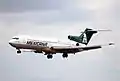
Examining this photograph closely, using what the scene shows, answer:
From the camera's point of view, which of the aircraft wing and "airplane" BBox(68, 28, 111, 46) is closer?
the aircraft wing

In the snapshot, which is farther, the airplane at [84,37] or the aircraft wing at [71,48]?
the airplane at [84,37]

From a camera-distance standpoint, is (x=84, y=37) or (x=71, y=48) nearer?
(x=71, y=48)

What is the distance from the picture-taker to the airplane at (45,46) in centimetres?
8150

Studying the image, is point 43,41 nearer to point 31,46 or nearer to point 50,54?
point 31,46

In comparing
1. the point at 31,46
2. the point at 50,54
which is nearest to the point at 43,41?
the point at 31,46

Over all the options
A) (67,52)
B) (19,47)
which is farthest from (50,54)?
(19,47)

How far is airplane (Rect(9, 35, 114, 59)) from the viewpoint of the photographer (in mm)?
81500

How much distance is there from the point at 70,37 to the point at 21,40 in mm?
12684

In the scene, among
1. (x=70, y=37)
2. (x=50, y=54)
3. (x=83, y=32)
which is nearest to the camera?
(x=50, y=54)

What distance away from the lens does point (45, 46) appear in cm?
8694

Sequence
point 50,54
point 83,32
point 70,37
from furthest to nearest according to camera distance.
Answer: point 83,32
point 70,37
point 50,54

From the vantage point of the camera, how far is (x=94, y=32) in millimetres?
89812

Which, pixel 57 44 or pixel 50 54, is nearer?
pixel 50 54

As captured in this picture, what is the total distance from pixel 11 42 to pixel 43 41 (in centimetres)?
789
